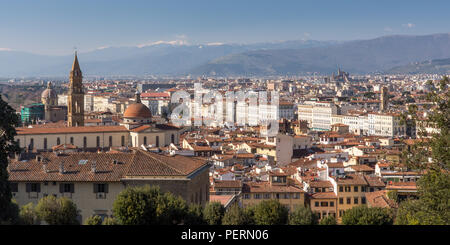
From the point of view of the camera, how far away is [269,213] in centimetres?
1538

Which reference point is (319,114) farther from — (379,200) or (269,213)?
(269,213)

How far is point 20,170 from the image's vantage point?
1719cm

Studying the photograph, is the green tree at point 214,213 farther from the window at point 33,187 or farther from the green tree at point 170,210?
the window at point 33,187

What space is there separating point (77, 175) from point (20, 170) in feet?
5.21

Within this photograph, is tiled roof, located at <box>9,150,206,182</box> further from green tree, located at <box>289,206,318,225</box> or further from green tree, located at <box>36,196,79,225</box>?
green tree, located at <box>289,206,318,225</box>

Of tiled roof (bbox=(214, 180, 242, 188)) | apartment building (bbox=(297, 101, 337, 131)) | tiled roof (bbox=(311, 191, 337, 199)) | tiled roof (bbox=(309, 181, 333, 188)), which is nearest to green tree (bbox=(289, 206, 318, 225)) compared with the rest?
tiled roof (bbox=(214, 180, 242, 188))

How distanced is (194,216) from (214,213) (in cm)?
95

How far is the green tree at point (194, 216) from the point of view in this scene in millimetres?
14297

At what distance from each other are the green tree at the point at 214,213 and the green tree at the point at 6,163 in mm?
4102

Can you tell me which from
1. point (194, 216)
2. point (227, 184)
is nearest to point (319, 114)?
point (227, 184)

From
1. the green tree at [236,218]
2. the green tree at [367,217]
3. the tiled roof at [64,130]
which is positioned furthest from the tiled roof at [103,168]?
the tiled roof at [64,130]

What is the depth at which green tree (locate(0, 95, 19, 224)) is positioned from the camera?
41.5 feet

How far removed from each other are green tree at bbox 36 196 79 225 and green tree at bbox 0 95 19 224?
2.48ft
